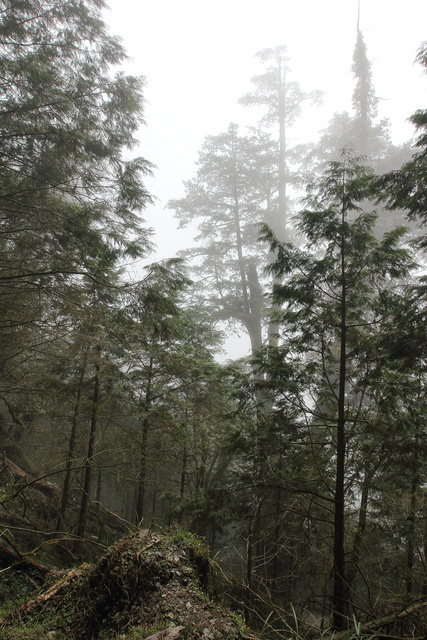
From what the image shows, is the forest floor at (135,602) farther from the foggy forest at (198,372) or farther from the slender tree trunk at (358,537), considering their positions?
the slender tree trunk at (358,537)

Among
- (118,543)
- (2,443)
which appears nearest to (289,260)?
(118,543)

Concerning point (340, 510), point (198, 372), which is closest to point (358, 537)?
point (340, 510)

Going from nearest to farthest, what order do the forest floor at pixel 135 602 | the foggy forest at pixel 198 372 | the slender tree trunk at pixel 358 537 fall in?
the forest floor at pixel 135 602 < the foggy forest at pixel 198 372 < the slender tree trunk at pixel 358 537

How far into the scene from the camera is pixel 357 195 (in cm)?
519

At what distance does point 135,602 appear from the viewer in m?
2.23

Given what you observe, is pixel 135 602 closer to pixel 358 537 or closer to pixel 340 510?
pixel 340 510

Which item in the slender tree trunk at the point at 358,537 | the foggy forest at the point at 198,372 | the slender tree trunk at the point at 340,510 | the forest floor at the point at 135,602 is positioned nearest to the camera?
the forest floor at the point at 135,602

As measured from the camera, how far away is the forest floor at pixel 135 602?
2.06 meters

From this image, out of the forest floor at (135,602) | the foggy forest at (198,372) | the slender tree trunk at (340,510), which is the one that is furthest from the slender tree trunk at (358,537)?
the forest floor at (135,602)

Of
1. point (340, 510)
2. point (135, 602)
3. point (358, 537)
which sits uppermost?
point (340, 510)

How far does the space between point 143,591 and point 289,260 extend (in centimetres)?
469

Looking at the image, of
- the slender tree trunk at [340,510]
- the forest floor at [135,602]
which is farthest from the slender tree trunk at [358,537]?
the forest floor at [135,602]

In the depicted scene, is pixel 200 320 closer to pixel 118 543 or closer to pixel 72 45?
pixel 72 45

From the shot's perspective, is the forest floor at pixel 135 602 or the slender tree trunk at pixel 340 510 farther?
the slender tree trunk at pixel 340 510
